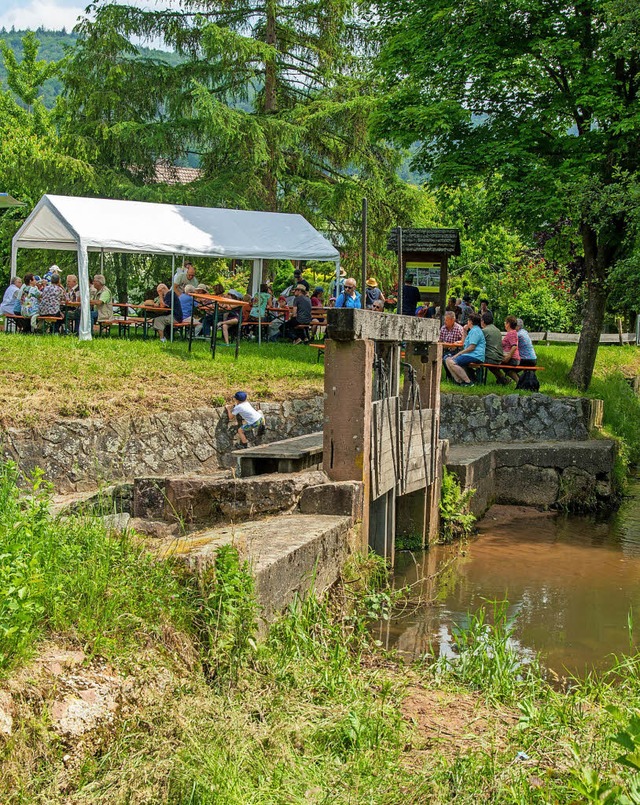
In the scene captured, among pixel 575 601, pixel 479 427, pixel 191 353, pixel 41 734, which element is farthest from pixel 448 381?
pixel 41 734

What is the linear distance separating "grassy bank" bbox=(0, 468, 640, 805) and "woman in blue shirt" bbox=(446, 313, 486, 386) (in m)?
11.5

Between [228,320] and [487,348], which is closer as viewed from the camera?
[487,348]

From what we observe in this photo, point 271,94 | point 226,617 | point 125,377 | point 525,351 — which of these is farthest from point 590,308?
point 226,617

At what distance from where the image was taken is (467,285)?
117 feet

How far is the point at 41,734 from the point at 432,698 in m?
2.76

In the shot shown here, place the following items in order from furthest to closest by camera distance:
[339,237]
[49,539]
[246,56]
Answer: [339,237] → [246,56] → [49,539]

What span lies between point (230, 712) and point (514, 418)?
12.8 m

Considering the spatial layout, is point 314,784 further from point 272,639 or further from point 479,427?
point 479,427

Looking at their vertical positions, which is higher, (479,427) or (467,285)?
(467,285)

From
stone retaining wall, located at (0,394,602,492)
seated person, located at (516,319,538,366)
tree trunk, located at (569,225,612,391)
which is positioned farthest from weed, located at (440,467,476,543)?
tree trunk, located at (569,225,612,391)

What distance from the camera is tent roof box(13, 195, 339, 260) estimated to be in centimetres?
1805

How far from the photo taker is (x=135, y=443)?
484 inches

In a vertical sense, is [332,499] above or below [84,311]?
below

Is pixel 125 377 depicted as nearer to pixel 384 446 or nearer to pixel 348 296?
pixel 384 446
